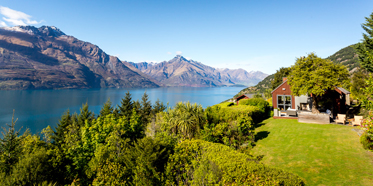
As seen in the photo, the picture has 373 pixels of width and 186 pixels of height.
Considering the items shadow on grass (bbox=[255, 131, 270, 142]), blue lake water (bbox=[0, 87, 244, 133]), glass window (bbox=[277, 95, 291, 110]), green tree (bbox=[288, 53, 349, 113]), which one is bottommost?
blue lake water (bbox=[0, 87, 244, 133])

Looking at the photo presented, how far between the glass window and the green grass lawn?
945 cm

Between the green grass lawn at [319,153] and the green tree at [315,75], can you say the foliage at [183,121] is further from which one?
the green tree at [315,75]

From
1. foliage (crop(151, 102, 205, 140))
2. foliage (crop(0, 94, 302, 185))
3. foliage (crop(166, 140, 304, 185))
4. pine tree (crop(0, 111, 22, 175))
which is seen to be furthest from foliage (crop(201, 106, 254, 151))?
pine tree (crop(0, 111, 22, 175))

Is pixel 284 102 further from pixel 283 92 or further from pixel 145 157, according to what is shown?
pixel 145 157

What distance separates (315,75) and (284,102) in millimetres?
7907

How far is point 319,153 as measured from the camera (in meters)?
9.74

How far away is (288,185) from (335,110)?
73.3ft

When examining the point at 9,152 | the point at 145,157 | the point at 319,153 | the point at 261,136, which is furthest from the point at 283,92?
the point at 9,152

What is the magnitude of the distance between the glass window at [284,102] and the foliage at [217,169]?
67.2 feet

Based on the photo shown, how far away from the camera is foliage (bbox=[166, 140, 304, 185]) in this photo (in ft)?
16.4

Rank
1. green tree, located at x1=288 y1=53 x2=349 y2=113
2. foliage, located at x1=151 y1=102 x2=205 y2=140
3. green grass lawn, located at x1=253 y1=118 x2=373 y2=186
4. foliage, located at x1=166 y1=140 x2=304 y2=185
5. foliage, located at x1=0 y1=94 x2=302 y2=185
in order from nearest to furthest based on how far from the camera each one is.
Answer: foliage, located at x1=166 y1=140 x2=304 y2=185 → foliage, located at x1=0 y1=94 x2=302 y2=185 → green grass lawn, located at x1=253 y1=118 x2=373 y2=186 → foliage, located at x1=151 y1=102 x2=205 y2=140 → green tree, located at x1=288 y1=53 x2=349 y2=113

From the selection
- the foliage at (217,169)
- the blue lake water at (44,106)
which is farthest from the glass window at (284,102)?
the blue lake water at (44,106)

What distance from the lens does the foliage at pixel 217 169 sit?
197 inches

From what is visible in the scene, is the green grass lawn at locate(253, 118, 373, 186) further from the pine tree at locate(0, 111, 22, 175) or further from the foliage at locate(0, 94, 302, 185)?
the pine tree at locate(0, 111, 22, 175)
